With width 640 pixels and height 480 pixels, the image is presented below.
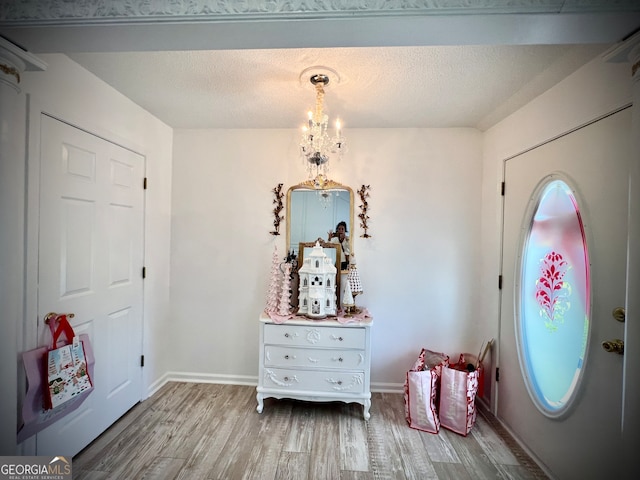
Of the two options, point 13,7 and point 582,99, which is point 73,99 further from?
point 582,99

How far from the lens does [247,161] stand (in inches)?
105

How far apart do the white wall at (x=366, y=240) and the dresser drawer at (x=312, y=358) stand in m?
0.48

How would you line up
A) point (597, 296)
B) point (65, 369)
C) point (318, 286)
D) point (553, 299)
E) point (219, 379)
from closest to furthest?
point (597, 296) → point (65, 369) → point (553, 299) → point (318, 286) → point (219, 379)

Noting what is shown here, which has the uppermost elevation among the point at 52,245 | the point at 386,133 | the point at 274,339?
the point at 386,133

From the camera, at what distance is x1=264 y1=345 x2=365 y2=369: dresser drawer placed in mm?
2172

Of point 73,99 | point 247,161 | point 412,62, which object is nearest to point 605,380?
point 412,62

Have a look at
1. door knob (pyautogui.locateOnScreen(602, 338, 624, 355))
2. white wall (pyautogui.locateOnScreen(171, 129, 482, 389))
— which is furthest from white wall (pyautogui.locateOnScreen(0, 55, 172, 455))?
door knob (pyautogui.locateOnScreen(602, 338, 624, 355))

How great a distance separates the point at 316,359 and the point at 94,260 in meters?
1.66

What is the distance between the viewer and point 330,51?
4.94 feet

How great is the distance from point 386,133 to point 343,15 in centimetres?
163

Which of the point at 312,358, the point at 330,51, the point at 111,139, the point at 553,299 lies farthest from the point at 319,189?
the point at 553,299

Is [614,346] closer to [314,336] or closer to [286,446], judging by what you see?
[314,336]

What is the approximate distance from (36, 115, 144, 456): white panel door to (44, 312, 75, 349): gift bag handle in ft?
0.11

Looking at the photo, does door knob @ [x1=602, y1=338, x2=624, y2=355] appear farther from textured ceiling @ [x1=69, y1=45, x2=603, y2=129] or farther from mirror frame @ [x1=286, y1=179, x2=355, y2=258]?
mirror frame @ [x1=286, y1=179, x2=355, y2=258]
